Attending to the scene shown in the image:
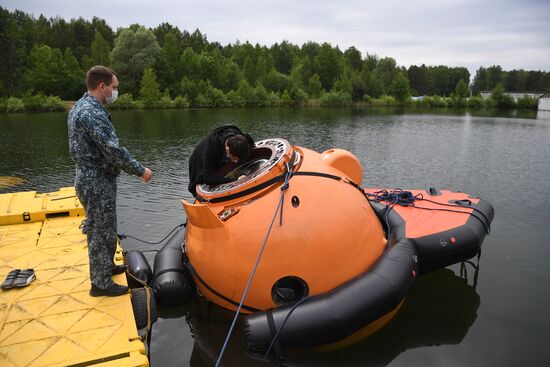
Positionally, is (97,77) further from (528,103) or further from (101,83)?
(528,103)

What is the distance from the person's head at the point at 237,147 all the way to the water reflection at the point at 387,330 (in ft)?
6.70

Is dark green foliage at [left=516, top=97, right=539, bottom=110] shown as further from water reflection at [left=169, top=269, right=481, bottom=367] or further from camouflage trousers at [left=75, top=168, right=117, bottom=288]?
camouflage trousers at [left=75, top=168, right=117, bottom=288]

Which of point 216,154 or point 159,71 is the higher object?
point 159,71

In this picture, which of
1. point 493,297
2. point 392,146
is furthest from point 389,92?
point 493,297

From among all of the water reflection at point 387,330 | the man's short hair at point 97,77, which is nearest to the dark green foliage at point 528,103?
the water reflection at point 387,330

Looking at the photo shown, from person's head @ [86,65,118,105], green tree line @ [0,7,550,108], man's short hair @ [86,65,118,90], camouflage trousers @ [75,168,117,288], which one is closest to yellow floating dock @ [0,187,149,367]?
camouflage trousers @ [75,168,117,288]

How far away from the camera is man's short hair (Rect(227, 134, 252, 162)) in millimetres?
4855

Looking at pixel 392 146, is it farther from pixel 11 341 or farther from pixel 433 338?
pixel 11 341

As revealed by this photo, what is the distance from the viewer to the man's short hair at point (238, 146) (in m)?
4.86

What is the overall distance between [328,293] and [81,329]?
2419mm

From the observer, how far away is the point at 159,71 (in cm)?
6662

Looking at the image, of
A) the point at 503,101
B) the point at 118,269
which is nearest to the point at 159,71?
the point at 503,101

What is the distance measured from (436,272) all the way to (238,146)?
433 centimetres

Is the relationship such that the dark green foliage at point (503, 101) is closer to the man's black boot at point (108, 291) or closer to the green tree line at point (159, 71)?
the green tree line at point (159, 71)
